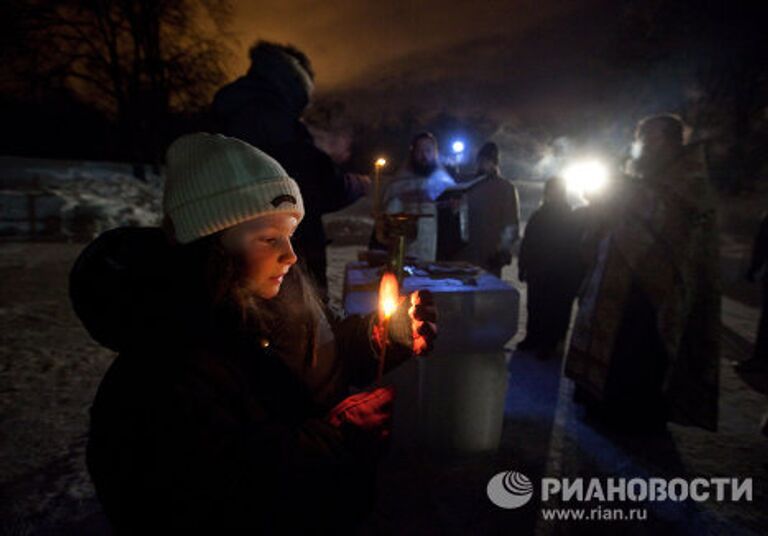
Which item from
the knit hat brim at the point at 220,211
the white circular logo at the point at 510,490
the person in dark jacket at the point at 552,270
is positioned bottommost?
the white circular logo at the point at 510,490

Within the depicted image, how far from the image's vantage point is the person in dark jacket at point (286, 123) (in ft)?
9.19

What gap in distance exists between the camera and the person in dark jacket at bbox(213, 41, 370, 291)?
2801 millimetres

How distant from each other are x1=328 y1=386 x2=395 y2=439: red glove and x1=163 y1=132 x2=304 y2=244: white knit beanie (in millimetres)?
650

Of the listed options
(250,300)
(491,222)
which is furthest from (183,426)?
(491,222)

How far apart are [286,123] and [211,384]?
89.2 inches

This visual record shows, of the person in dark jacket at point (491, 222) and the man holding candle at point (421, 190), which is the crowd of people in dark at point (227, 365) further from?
the person in dark jacket at point (491, 222)

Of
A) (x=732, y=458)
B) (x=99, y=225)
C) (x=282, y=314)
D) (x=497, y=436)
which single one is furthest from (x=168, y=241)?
(x=99, y=225)

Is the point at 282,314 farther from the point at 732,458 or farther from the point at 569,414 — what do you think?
the point at 732,458

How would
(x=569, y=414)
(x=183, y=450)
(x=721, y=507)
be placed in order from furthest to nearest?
1. (x=569, y=414)
2. (x=721, y=507)
3. (x=183, y=450)

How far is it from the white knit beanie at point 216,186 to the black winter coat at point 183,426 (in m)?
0.11

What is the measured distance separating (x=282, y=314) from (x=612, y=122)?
17.6 metres

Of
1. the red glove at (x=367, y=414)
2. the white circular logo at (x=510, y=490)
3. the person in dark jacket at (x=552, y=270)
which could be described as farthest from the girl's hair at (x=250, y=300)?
the person in dark jacket at (x=552, y=270)

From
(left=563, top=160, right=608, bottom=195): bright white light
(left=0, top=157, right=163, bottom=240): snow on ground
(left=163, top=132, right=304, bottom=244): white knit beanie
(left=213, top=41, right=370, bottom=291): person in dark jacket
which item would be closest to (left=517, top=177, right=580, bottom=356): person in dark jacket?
(left=563, top=160, right=608, bottom=195): bright white light

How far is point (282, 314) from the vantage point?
1.43 m
